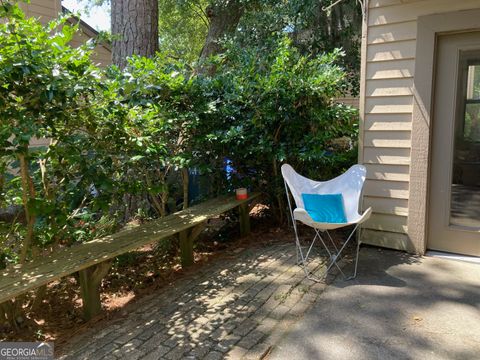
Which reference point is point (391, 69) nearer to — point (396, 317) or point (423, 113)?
point (423, 113)

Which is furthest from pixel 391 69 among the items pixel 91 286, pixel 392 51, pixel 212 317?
pixel 91 286

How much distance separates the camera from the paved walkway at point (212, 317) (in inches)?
97.7

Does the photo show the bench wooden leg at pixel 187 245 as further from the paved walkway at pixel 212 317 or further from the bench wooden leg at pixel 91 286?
the bench wooden leg at pixel 91 286

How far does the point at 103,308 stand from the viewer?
3258mm

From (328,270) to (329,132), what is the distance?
154 centimetres

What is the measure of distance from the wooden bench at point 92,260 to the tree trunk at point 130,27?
7.89ft

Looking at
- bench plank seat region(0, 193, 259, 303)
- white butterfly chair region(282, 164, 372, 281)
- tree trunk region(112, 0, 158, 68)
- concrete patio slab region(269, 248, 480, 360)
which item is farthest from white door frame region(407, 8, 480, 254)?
tree trunk region(112, 0, 158, 68)

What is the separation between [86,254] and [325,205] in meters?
2.22

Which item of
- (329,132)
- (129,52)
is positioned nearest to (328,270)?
(329,132)

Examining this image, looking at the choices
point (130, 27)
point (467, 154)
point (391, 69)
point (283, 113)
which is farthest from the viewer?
point (130, 27)

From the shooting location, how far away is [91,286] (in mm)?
3010

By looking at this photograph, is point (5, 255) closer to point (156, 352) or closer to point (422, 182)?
point (156, 352)

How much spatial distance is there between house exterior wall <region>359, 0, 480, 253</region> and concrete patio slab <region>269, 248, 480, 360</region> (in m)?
0.45

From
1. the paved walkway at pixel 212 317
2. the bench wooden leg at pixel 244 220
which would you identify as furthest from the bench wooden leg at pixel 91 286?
the bench wooden leg at pixel 244 220
